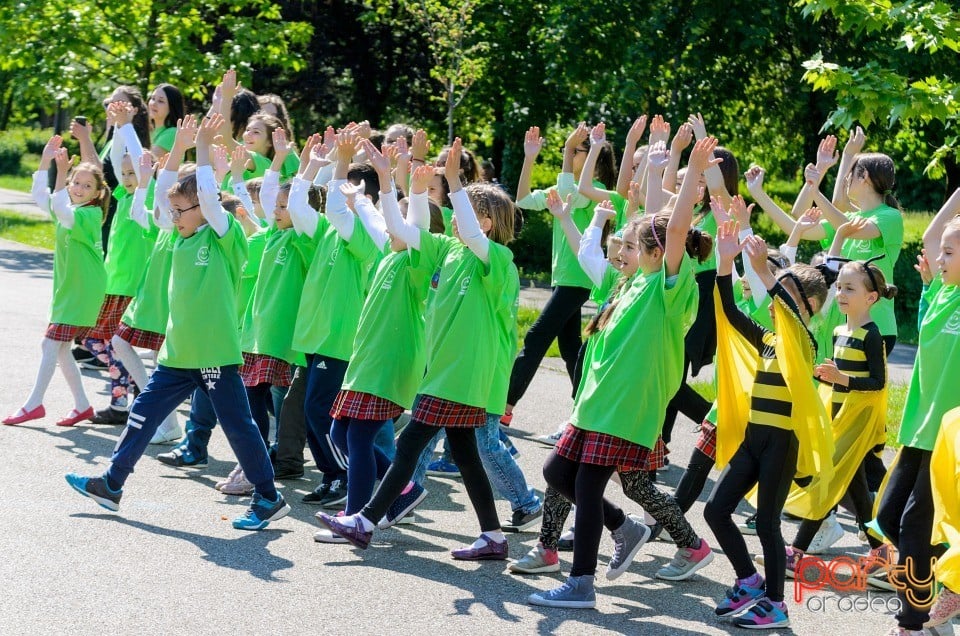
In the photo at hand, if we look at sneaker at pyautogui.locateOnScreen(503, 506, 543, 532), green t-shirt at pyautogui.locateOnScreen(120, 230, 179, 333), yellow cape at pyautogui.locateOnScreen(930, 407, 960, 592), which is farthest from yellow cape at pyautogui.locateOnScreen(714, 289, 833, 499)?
green t-shirt at pyautogui.locateOnScreen(120, 230, 179, 333)

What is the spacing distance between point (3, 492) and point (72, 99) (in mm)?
12675

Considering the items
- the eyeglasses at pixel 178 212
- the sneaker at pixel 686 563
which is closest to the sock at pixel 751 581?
the sneaker at pixel 686 563

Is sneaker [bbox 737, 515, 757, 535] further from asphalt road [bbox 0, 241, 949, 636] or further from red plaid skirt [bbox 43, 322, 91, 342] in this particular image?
red plaid skirt [bbox 43, 322, 91, 342]

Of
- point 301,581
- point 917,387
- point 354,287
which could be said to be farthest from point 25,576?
point 917,387

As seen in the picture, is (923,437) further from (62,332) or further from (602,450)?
(62,332)

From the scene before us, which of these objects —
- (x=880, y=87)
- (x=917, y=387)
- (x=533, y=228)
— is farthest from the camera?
(x=533, y=228)

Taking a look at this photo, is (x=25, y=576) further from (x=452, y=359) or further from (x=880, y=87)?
(x=880, y=87)

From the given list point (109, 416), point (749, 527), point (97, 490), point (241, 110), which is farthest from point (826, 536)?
point (241, 110)

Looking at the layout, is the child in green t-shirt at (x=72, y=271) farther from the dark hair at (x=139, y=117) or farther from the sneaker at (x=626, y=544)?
the sneaker at (x=626, y=544)

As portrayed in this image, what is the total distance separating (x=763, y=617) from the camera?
5.05 metres

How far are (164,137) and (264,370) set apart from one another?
3372mm

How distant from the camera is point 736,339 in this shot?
5461mm

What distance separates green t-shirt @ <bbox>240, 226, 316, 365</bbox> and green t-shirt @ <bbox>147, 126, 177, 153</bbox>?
116 inches

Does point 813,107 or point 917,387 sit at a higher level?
point 813,107
